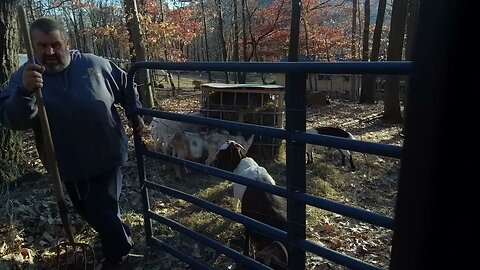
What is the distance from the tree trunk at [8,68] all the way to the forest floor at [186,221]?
0.19 meters

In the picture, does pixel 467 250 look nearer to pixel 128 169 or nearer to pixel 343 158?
pixel 128 169

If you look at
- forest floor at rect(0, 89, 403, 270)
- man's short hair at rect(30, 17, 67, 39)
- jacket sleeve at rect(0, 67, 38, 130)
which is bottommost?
forest floor at rect(0, 89, 403, 270)

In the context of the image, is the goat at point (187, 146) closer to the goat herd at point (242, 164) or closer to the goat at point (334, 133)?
the goat herd at point (242, 164)

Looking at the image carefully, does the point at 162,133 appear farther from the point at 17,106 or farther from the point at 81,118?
the point at 17,106

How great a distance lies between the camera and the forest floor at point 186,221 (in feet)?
12.7

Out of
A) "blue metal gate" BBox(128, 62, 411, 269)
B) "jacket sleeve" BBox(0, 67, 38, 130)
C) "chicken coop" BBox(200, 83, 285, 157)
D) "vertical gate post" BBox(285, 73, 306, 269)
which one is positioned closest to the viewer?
"blue metal gate" BBox(128, 62, 411, 269)

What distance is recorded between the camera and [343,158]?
345 inches

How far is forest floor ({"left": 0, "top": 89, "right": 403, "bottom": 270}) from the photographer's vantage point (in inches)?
153

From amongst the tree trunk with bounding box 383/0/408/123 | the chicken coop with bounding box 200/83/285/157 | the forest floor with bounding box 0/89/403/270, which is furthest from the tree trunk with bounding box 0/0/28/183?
the tree trunk with bounding box 383/0/408/123

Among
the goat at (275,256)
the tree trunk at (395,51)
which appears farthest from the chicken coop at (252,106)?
the tree trunk at (395,51)

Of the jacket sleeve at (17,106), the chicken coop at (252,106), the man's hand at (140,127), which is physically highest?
the jacket sleeve at (17,106)

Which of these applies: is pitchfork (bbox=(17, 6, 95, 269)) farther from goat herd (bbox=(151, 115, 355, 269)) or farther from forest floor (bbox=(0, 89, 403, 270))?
goat herd (bbox=(151, 115, 355, 269))

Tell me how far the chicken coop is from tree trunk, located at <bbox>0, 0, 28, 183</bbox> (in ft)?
13.4

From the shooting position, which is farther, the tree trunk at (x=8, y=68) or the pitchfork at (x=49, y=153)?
the tree trunk at (x=8, y=68)
